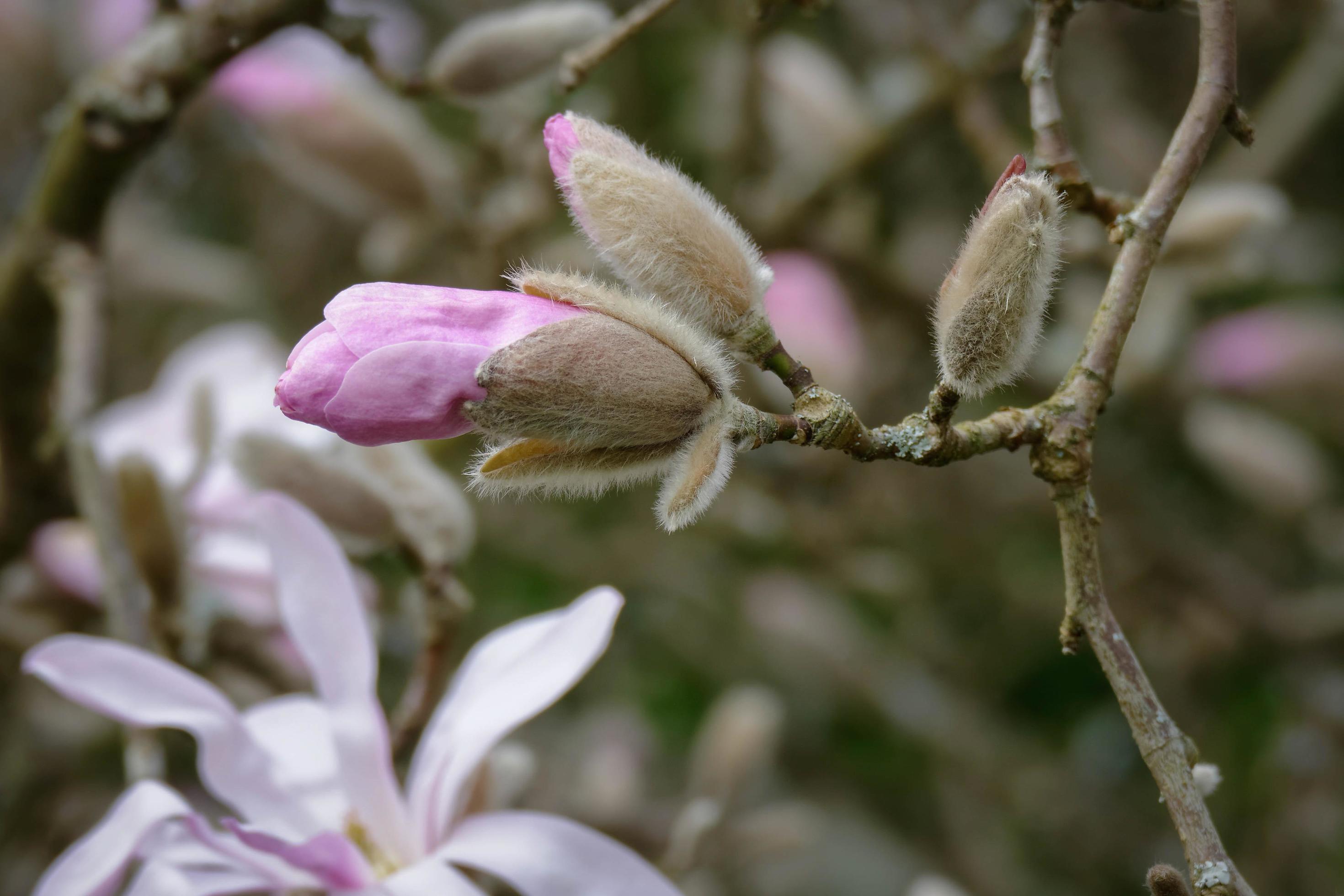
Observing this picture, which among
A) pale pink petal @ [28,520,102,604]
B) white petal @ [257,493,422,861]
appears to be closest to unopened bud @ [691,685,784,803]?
white petal @ [257,493,422,861]

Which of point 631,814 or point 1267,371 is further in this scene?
point 1267,371

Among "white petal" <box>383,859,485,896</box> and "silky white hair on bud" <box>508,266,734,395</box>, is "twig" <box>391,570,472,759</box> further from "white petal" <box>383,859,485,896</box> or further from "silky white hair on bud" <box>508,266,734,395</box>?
"silky white hair on bud" <box>508,266,734,395</box>

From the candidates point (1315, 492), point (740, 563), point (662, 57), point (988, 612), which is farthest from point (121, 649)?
point (662, 57)

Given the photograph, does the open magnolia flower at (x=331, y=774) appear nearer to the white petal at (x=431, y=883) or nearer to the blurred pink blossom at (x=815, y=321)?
the white petal at (x=431, y=883)

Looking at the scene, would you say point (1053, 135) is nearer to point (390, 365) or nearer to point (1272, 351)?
point (390, 365)

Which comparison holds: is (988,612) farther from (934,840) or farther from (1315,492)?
(1315,492)
